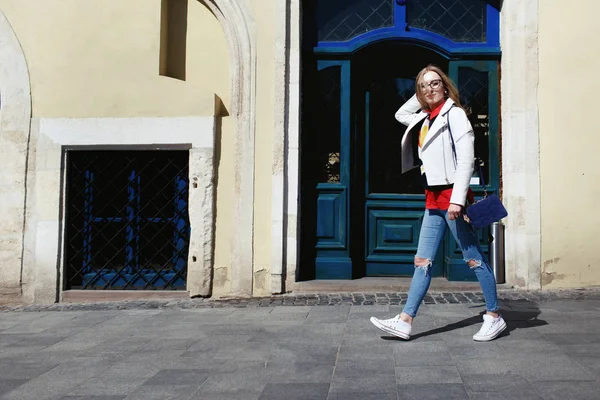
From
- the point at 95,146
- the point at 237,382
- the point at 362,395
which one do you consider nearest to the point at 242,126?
the point at 95,146

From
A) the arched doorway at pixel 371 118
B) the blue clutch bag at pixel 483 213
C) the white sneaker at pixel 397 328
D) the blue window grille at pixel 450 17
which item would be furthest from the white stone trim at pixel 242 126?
the blue clutch bag at pixel 483 213

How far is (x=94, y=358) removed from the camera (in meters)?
3.99

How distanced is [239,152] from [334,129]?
122cm

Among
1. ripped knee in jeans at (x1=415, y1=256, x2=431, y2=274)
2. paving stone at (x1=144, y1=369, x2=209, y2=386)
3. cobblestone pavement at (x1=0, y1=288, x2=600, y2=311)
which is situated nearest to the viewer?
paving stone at (x1=144, y1=369, x2=209, y2=386)

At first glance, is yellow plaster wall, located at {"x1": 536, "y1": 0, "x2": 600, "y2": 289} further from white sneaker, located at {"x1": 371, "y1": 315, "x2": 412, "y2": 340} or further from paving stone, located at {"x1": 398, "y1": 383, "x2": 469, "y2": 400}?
paving stone, located at {"x1": 398, "y1": 383, "x2": 469, "y2": 400}

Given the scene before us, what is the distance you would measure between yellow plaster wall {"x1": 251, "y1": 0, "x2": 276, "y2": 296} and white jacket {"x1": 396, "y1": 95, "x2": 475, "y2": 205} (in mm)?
2617

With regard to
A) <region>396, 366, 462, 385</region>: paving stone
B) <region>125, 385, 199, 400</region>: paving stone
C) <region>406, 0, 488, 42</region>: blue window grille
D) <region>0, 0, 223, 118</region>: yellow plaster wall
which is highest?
<region>406, 0, 488, 42</region>: blue window grille

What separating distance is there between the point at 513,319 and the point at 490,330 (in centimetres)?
85

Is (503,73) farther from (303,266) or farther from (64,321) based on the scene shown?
(64,321)

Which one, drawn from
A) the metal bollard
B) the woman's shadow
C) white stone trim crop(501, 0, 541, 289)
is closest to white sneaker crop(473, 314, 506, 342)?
the woman's shadow

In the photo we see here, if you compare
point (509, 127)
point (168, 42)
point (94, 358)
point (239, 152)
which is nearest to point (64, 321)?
point (94, 358)

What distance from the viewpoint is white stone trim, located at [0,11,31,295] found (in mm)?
6762

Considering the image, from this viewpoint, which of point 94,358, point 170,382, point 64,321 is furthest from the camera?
point 64,321

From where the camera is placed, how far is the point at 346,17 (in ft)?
23.2
